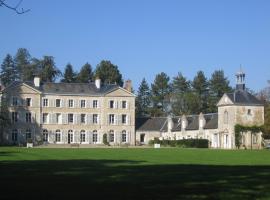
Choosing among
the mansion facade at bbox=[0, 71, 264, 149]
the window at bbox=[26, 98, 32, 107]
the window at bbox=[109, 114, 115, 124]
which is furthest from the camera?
the window at bbox=[109, 114, 115, 124]

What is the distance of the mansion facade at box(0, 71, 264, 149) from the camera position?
68562 mm

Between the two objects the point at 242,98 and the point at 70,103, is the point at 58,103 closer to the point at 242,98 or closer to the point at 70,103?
the point at 70,103

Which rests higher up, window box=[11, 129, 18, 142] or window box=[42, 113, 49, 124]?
window box=[42, 113, 49, 124]

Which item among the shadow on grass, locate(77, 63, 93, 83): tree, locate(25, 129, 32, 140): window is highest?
locate(77, 63, 93, 83): tree

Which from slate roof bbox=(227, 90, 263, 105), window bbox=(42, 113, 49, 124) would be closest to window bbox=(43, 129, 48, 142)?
window bbox=(42, 113, 49, 124)

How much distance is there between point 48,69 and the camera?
9438 cm

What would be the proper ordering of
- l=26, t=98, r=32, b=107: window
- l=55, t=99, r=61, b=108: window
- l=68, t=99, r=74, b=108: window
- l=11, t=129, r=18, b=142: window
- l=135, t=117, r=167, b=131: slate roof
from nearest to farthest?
l=11, t=129, r=18, b=142: window
l=26, t=98, r=32, b=107: window
l=55, t=99, r=61, b=108: window
l=68, t=99, r=74, b=108: window
l=135, t=117, r=167, b=131: slate roof

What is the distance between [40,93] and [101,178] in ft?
191

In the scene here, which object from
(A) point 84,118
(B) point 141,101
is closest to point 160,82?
(B) point 141,101

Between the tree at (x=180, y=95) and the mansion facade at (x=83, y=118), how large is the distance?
35.7ft

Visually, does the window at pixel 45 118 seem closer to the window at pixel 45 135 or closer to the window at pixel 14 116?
the window at pixel 45 135

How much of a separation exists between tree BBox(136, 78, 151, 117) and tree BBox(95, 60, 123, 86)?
19.0ft

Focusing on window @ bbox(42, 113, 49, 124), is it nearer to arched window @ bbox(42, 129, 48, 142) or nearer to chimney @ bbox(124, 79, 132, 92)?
arched window @ bbox(42, 129, 48, 142)

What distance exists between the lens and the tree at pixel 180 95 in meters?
87.5
